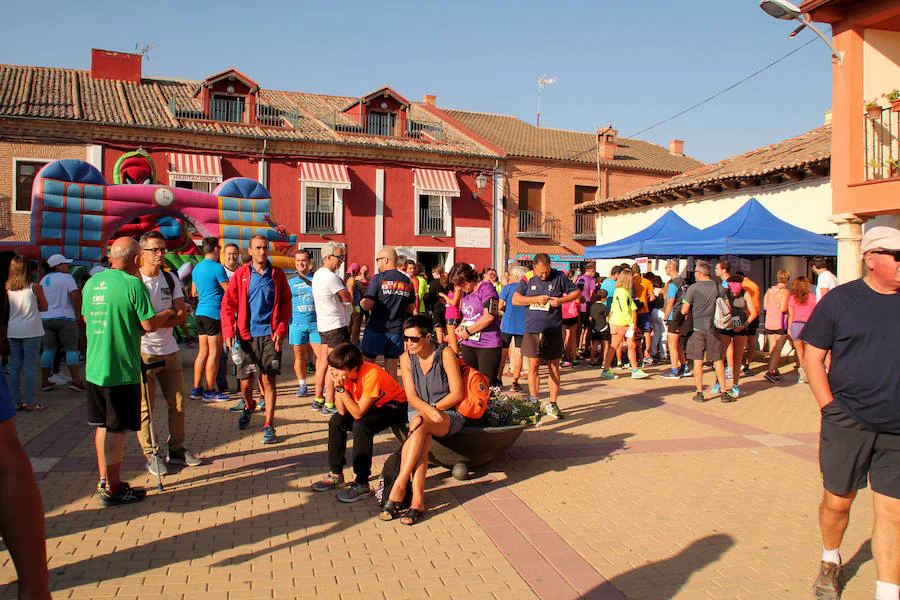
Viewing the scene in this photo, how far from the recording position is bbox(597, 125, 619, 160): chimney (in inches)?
1302

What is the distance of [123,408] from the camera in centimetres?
469

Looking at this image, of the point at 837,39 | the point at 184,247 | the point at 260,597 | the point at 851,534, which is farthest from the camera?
the point at 184,247

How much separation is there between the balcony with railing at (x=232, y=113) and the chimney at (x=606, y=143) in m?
14.2

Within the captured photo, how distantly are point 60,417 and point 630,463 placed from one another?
19.6ft

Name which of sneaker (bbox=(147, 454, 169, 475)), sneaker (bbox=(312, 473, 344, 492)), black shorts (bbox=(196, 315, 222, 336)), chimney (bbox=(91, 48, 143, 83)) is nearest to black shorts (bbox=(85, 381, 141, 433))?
sneaker (bbox=(147, 454, 169, 475))

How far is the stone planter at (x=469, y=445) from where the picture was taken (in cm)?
532

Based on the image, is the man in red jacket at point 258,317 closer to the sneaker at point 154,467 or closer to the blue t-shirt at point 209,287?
the sneaker at point 154,467

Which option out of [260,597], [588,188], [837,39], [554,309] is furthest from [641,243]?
[588,188]

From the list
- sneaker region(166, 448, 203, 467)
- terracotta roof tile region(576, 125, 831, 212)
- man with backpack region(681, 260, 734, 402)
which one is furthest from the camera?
terracotta roof tile region(576, 125, 831, 212)

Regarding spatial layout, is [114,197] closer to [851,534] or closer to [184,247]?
[184,247]

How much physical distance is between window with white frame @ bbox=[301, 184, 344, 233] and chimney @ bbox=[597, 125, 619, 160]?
1307 centimetres

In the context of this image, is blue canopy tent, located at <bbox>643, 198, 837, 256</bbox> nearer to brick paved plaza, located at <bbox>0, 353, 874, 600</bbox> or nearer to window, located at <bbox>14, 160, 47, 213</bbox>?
brick paved plaza, located at <bbox>0, 353, 874, 600</bbox>

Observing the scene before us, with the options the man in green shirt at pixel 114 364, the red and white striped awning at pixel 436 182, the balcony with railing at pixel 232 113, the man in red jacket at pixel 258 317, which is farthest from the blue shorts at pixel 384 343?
the red and white striped awning at pixel 436 182

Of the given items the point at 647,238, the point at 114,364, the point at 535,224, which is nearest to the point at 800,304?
the point at 647,238
